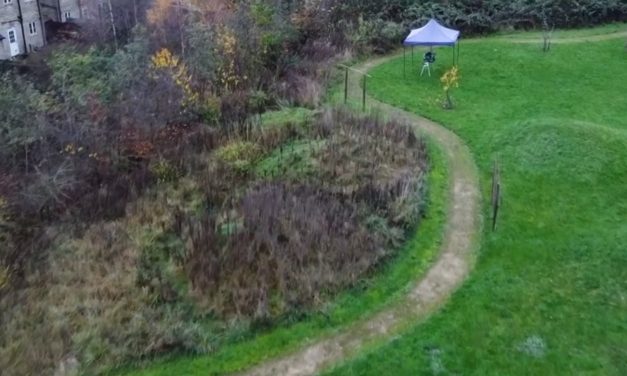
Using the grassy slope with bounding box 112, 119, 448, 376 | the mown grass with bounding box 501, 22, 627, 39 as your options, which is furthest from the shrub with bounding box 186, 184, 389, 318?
the mown grass with bounding box 501, 22, 627, 39

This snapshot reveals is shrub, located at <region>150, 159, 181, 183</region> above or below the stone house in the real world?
below

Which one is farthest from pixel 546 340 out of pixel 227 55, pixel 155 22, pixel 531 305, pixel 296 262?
pixel 155 22

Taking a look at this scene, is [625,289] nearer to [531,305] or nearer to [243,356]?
[531,305]

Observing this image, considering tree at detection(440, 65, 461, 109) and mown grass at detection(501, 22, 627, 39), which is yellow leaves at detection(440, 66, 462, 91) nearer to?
tree at detection(440, 65, 461, 109)

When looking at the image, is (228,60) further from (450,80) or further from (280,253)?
(280,253)

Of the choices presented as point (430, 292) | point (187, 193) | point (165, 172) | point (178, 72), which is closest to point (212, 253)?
point (187, 193)
